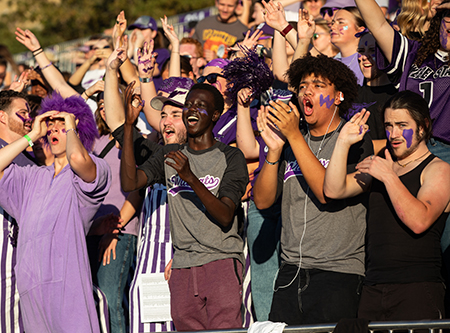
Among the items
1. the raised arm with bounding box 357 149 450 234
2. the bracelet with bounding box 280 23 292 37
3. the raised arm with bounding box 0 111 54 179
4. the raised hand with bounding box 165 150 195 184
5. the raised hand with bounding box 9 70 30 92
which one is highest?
the raised hand with bounding box 9 70 30 92

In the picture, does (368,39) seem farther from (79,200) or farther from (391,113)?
(79,200)

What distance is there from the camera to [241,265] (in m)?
4.33

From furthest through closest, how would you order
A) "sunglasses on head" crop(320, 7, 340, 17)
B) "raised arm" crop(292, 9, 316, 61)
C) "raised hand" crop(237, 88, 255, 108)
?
"sunglasses on head" crop(320, 7, 340, 17) < "raised arm" crop(292, 9, 316, 61) < "raised hand" crop(237, 88, 255, 108)

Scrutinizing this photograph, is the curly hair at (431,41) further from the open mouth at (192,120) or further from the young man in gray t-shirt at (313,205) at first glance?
the open mouth at (192,120)

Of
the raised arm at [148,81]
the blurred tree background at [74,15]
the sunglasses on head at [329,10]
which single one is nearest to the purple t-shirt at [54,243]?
the raised arm at [148,81]

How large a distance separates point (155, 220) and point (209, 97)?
1278mm

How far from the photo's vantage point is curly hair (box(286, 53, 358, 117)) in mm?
4164

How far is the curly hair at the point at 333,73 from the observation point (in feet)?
13.7

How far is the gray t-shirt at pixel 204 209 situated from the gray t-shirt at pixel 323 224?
0.37 meters

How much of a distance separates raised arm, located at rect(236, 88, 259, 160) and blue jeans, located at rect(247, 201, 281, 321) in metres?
0.51

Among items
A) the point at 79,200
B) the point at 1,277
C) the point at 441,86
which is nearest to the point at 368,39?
the point at 441,86

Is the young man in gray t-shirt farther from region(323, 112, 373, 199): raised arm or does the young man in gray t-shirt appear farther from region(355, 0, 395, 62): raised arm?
region(355, 0, 395, 62): raised arm

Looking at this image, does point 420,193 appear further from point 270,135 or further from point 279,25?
point 279,25

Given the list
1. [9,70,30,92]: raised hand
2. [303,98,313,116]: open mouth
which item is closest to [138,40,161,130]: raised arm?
[9,70,30,92]: raised hand
